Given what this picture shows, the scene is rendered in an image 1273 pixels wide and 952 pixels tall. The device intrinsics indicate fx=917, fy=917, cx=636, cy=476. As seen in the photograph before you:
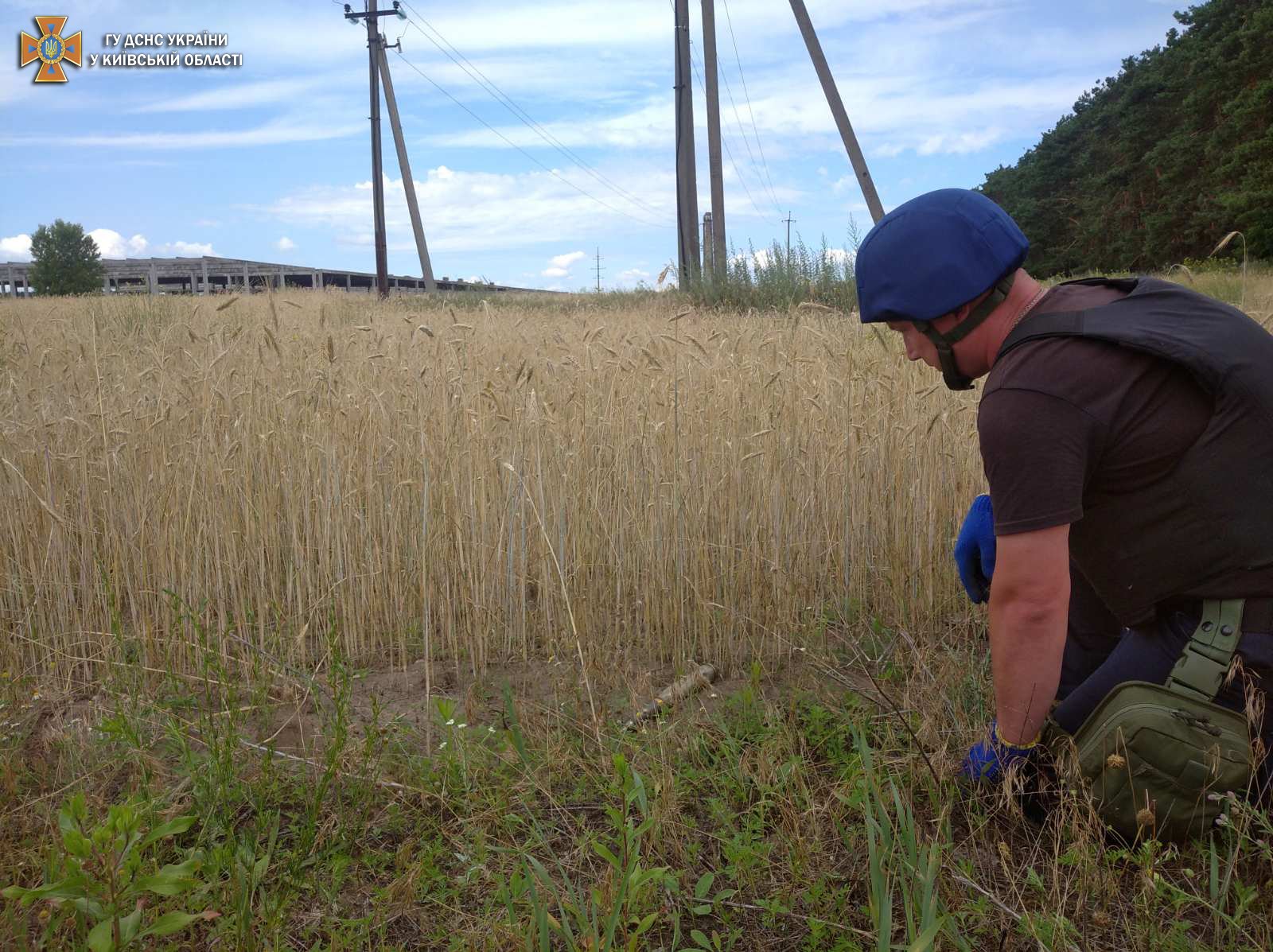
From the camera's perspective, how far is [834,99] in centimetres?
1248

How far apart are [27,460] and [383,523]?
1538 millimetres

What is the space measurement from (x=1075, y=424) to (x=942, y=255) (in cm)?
44

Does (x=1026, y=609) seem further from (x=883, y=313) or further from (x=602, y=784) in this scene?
(x=602, y=784)

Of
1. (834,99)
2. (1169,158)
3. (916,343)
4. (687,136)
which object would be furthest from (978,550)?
(1169,158)

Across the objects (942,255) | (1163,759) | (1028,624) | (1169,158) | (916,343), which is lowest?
(1163,759)

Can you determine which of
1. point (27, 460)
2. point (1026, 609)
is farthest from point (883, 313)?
point (27, 460)

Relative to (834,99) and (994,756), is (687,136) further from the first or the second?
(994,756)

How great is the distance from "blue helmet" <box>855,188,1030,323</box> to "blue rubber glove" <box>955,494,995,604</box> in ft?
1.74

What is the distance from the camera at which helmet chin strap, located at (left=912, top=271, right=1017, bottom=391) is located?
1.95 m

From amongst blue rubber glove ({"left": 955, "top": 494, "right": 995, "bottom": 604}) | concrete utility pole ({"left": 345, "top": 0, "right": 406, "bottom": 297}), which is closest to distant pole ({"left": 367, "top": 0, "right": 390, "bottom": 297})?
concrete utility pole ({"left": 345, "top": 0, "right": 406, "bottom": 297})

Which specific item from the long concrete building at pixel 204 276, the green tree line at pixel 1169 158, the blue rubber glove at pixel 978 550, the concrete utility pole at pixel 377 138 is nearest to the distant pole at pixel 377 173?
the concrete utility pole at pixel 377 138

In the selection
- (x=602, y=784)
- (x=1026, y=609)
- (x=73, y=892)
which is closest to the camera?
(x=73, y=892)

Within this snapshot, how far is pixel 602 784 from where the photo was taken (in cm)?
225

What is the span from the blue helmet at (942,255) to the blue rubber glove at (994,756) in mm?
Result: 952
